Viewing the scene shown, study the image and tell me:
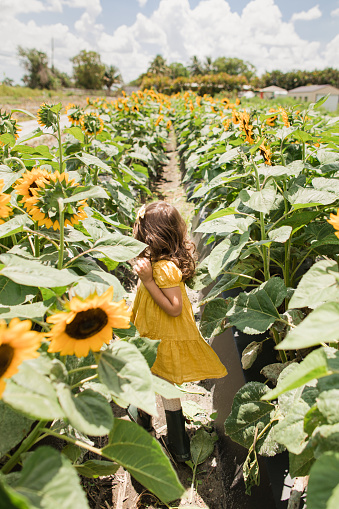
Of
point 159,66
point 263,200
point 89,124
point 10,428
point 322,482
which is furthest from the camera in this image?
point 159,66

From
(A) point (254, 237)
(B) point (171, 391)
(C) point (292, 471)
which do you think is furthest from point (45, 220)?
(A) point (254, 237)

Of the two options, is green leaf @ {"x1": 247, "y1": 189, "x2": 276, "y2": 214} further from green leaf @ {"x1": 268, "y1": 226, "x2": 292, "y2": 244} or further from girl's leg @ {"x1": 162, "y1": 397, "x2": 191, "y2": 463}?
girl's leg @ {"x1": 162, "y1": 397, "x2": 191, "y2": 463}

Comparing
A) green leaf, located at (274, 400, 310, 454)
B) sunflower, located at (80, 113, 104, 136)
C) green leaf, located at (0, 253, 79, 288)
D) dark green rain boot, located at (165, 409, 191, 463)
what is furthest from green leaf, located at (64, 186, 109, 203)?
A: sunflower, located at (80, 113, 104, 136)

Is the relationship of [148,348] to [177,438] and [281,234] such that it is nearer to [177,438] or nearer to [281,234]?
[281,234]

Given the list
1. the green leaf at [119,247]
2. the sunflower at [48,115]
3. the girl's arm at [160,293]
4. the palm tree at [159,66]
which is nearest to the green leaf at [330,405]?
the green leaf at [119,247]

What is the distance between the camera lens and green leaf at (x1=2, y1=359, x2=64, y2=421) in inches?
24.7

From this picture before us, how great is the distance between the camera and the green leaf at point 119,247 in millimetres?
1171

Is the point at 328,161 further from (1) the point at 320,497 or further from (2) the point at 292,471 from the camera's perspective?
(1) the point at 320,497

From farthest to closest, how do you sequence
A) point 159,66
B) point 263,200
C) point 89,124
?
point 159,66 < point 89,124 < point 263,200

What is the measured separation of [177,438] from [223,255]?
0.88 m

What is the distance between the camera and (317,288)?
80 cm

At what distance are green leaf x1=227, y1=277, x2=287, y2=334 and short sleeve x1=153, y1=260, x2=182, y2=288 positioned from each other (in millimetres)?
412

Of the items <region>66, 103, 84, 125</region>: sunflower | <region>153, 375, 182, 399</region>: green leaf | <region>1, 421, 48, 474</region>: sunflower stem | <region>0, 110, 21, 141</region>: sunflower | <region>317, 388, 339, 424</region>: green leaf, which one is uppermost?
<region>66, 103, 84, 125</region>: sunflower

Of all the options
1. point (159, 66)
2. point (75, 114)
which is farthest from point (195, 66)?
point (75, 114)
